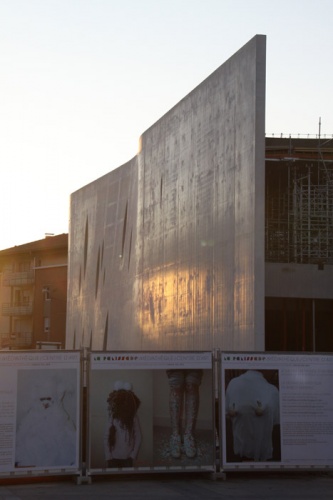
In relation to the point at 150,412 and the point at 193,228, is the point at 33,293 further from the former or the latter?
the point at 150,412

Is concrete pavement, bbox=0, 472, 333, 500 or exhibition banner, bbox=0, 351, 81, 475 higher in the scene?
exhibition banner, bbox=0, 351, 81, 475

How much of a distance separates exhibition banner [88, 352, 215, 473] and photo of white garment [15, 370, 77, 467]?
0.36m

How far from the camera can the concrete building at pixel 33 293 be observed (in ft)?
280

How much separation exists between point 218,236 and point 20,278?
60730 millimetres

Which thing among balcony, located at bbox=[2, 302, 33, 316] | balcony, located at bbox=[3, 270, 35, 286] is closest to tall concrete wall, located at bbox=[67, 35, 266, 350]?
balcony, located at bbox=[2, 302, 33, 316]

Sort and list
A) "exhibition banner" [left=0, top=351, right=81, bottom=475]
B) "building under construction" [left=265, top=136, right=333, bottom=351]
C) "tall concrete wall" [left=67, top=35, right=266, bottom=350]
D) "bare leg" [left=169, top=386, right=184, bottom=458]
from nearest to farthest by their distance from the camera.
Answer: "exhibition banner" [left=0, top=351, right=81, bottom=475] < "bare leg" [left=169, top=386, right=184, bottom=458] < "tall concrete wall" [left=67, top=35, right=266, bottom=350] < "building under construction" [left=265, top=136, right=333, bottom=351]

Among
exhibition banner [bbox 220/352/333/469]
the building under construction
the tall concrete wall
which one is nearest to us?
exhibition banner [bbox 220/352/333/469]

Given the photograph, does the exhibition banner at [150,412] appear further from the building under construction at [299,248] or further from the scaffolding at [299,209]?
the scaffolding at [299,209]

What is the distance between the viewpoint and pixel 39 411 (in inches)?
651

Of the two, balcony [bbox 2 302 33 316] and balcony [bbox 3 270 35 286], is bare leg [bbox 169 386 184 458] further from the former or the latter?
balcony [bbox 3 270 35 286]

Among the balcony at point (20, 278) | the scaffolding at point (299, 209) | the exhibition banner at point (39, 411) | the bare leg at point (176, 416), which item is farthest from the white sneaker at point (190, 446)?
the balcony at point (20, 278)

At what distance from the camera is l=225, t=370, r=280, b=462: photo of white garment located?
17062mm

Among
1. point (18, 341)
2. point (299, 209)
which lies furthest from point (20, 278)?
point (299, 209)

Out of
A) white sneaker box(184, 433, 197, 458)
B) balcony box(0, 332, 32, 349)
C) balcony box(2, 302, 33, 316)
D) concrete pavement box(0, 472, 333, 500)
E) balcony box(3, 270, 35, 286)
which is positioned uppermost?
balcony box(3, 270, 35, 286)
